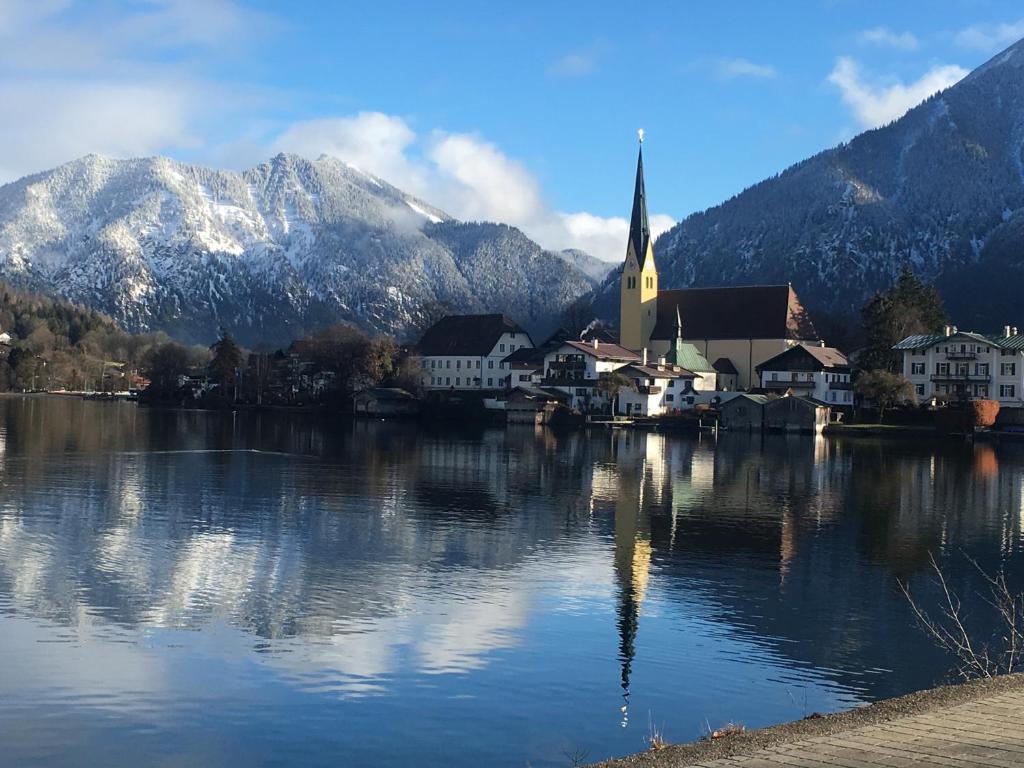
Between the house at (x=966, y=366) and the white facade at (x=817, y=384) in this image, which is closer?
the house at (x=966, y=366)

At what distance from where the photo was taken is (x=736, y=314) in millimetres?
108438

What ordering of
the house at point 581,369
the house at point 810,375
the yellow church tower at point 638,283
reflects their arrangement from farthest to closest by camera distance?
the yellow church tower at point 638,283 < the house at point 581,369 < the house at point 810,375

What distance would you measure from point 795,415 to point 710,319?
26464 mm

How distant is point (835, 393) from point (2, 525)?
75620 mm

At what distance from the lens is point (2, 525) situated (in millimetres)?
27297

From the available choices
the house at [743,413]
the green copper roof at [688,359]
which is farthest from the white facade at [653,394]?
the house at [743,413]

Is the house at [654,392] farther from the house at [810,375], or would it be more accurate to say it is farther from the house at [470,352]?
the house at [470,352]

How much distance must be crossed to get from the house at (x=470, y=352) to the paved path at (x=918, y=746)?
327 ft

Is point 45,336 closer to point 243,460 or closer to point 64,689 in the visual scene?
point 243,460

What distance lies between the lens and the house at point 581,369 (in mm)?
95188

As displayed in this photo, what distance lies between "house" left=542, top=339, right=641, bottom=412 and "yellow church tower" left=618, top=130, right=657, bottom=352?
42.5 feet

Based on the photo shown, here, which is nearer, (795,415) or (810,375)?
(795,415)

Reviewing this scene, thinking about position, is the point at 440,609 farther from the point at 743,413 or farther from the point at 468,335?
the point at 468,335

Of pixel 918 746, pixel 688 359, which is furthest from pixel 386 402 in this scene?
pixel 918 746
